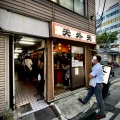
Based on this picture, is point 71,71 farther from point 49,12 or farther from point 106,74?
point 49,12

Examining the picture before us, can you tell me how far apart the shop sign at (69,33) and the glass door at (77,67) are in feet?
2.50

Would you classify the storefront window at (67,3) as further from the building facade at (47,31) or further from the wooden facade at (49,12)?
the wooden facade at (49,12)

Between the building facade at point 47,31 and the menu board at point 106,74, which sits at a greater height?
the building facade at point 47,31

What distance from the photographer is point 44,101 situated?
5637mm

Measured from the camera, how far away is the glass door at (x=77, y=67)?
23.0 feet

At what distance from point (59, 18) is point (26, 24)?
83.7 inches

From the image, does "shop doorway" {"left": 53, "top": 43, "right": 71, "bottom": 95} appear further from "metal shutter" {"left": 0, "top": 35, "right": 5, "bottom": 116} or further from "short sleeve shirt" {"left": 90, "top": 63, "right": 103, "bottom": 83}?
"metal shutter" {"left": 0, "top": 35, "right": 5, "bottom": 116}

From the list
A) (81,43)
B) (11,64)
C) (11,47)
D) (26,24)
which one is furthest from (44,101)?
(81,43)

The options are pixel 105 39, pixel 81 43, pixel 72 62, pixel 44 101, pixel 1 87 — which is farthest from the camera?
pixel 105 39

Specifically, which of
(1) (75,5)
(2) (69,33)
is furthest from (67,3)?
(2) (69,33)

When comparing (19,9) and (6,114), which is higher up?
(19,9)

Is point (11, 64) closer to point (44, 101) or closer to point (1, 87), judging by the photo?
point (1, 87)

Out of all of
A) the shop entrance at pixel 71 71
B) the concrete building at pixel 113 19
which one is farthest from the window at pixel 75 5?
the concrete building at pixel 113 19

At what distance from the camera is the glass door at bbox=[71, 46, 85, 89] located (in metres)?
7.01
